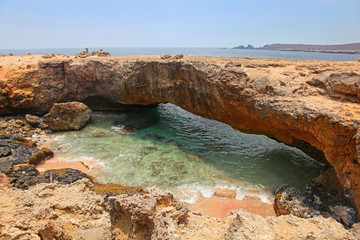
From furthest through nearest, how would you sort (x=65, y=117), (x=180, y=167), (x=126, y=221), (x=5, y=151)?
1. (x=65, y=117)
2. (x=5, y=151)
3. (x=180, y=167)
4. (x=126, y=221)

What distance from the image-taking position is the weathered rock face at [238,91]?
8922mm

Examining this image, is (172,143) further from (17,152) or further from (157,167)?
(17,152)

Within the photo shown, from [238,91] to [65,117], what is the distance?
13.1 m

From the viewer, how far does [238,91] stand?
12188 mm

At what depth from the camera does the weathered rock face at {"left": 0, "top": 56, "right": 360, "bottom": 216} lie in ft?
29.3

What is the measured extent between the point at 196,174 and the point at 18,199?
8639 millimetres

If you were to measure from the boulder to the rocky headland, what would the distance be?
8.35 ft

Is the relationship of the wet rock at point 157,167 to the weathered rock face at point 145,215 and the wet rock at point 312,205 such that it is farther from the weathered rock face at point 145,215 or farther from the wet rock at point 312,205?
the weathered rock face at point 145,215

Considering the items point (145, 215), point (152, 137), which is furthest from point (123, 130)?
point (145, 215)

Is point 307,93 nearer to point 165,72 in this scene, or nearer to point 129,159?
point 165,72

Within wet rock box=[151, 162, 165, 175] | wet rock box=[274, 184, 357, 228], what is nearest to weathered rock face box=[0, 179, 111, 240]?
wet rock box=[151, 162, 165, 175]

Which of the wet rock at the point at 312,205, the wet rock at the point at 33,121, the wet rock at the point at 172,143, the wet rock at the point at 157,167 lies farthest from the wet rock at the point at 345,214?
the wet rock at the point at 33,121

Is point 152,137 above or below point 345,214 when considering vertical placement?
below

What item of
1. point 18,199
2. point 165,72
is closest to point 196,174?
point 165,72
